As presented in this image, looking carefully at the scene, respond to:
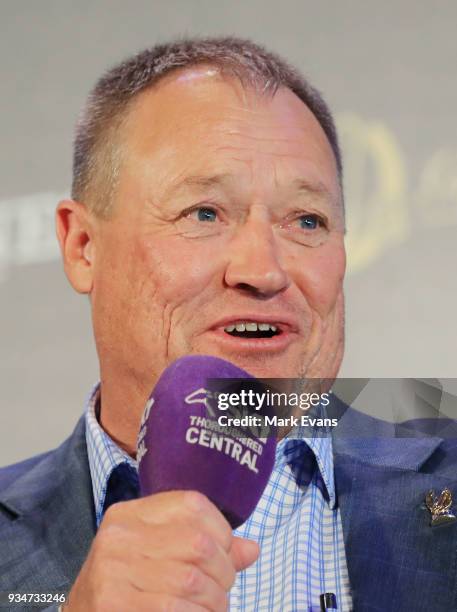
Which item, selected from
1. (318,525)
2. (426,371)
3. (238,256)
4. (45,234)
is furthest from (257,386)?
(45,234)

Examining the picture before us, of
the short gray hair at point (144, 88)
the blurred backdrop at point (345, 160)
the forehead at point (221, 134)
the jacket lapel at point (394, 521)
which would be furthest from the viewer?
the blurred backdrop at point (345, 160)

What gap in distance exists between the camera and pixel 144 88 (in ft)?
6.07

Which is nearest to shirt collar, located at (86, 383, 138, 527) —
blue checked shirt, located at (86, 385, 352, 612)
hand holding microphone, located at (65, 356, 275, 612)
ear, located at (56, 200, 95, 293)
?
blue checked shirt, located at (86, 385, 352, 612)

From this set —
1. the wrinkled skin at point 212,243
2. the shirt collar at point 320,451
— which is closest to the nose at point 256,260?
the wrinkled skin at point 212,243

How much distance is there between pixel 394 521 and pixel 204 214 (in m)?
0.60

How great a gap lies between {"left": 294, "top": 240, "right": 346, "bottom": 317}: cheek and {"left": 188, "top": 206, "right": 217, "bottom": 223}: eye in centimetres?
17

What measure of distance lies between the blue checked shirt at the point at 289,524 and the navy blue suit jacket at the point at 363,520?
0.04m

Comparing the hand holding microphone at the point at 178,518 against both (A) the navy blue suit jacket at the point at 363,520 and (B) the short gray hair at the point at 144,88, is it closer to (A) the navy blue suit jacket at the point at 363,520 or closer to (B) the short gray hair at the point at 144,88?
(A) the navy blue suit jacket at the point at 363,520

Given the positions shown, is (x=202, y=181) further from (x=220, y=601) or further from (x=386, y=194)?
(x=220, y=601)

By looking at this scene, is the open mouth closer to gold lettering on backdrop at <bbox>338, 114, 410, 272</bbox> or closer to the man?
the man

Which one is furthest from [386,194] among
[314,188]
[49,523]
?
[49,523]

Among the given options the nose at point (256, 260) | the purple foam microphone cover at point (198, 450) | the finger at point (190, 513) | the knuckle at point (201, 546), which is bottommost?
the knuckle at point (201, 546)

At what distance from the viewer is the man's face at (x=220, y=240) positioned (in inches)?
63.4

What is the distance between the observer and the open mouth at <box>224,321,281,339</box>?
62.9 inches
